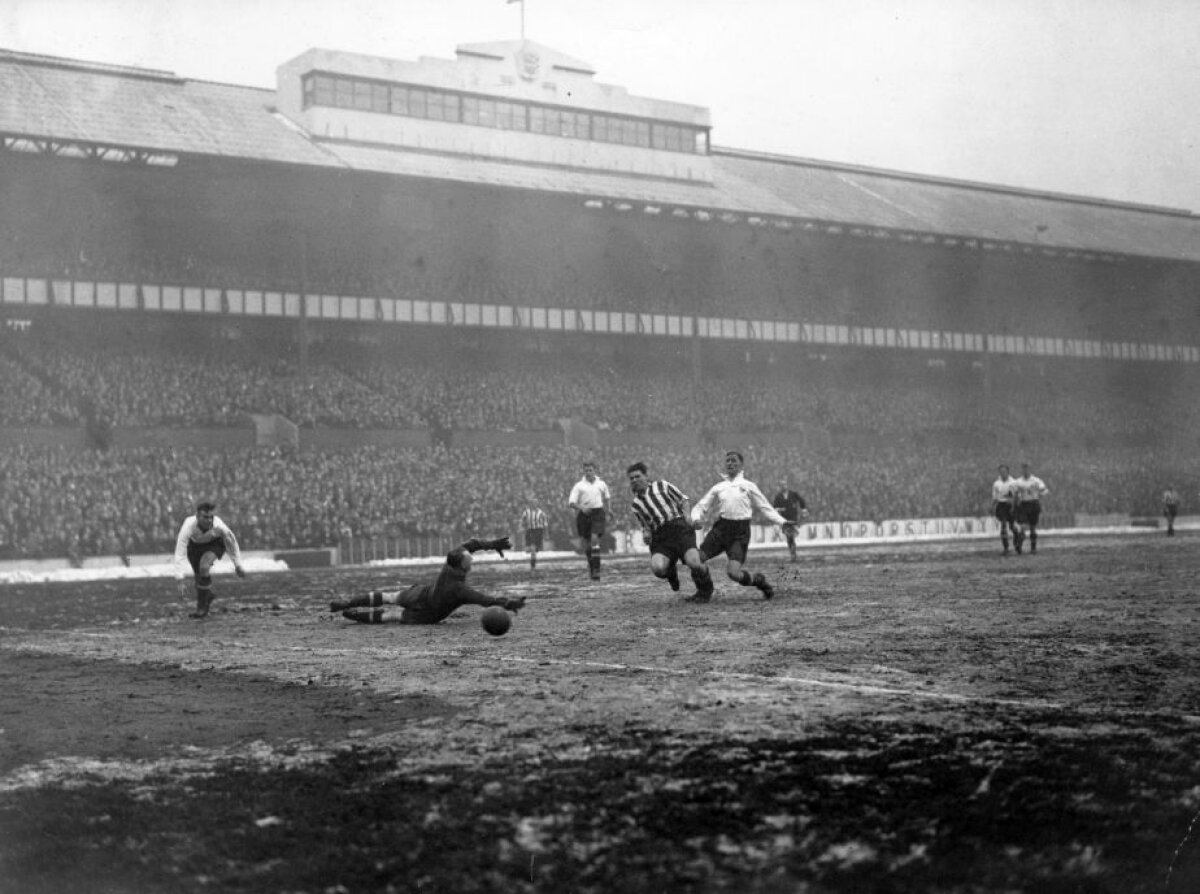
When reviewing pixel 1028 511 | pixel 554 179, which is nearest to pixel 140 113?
pixel 554 179

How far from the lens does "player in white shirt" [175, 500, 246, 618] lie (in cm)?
1788

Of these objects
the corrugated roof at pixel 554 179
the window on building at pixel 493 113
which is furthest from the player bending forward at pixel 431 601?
the window on building at pixel 493 113

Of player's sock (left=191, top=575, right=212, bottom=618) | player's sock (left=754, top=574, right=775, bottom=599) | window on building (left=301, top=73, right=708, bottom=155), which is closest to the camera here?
player's sock (left=754, top=574, right=775, bottom=599)

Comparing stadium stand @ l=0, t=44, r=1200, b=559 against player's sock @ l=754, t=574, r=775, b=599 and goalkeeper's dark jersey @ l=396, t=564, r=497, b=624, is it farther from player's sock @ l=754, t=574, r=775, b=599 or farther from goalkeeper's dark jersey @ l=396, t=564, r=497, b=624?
player's sock @ l=754, t=574, r=775, b=599

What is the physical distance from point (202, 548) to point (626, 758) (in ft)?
41.0

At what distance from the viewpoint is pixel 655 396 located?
53906mm

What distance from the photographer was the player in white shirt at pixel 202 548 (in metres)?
17.9

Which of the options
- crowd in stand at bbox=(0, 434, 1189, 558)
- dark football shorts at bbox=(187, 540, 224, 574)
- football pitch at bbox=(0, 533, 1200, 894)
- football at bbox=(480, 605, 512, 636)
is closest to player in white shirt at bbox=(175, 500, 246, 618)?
dark football shorts at bbox=(187, 540, 224, 574)

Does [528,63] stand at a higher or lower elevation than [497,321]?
higher

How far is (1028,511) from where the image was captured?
29.7m

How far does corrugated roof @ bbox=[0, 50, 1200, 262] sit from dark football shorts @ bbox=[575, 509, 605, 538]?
83.0 ft

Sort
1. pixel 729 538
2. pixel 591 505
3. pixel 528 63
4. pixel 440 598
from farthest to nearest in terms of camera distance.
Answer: pixel 528 63, pixel 591 505, pixel 729 538, pixel 440 598

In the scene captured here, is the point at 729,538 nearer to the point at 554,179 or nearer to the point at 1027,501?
the point at 1027,501

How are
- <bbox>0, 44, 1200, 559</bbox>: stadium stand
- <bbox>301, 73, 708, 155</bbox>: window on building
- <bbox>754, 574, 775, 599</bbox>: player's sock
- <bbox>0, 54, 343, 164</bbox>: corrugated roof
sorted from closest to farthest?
<bbox>754, 574, 775, 599</bbox>: player's sock
<bbox>0, 44, 1200, 559</bbox>: stadium stand
<bbox>0, 54, 343, 164</bbox>: corrugated roof
<bbox>301, 73, 708, 155</bbox>: window on building
